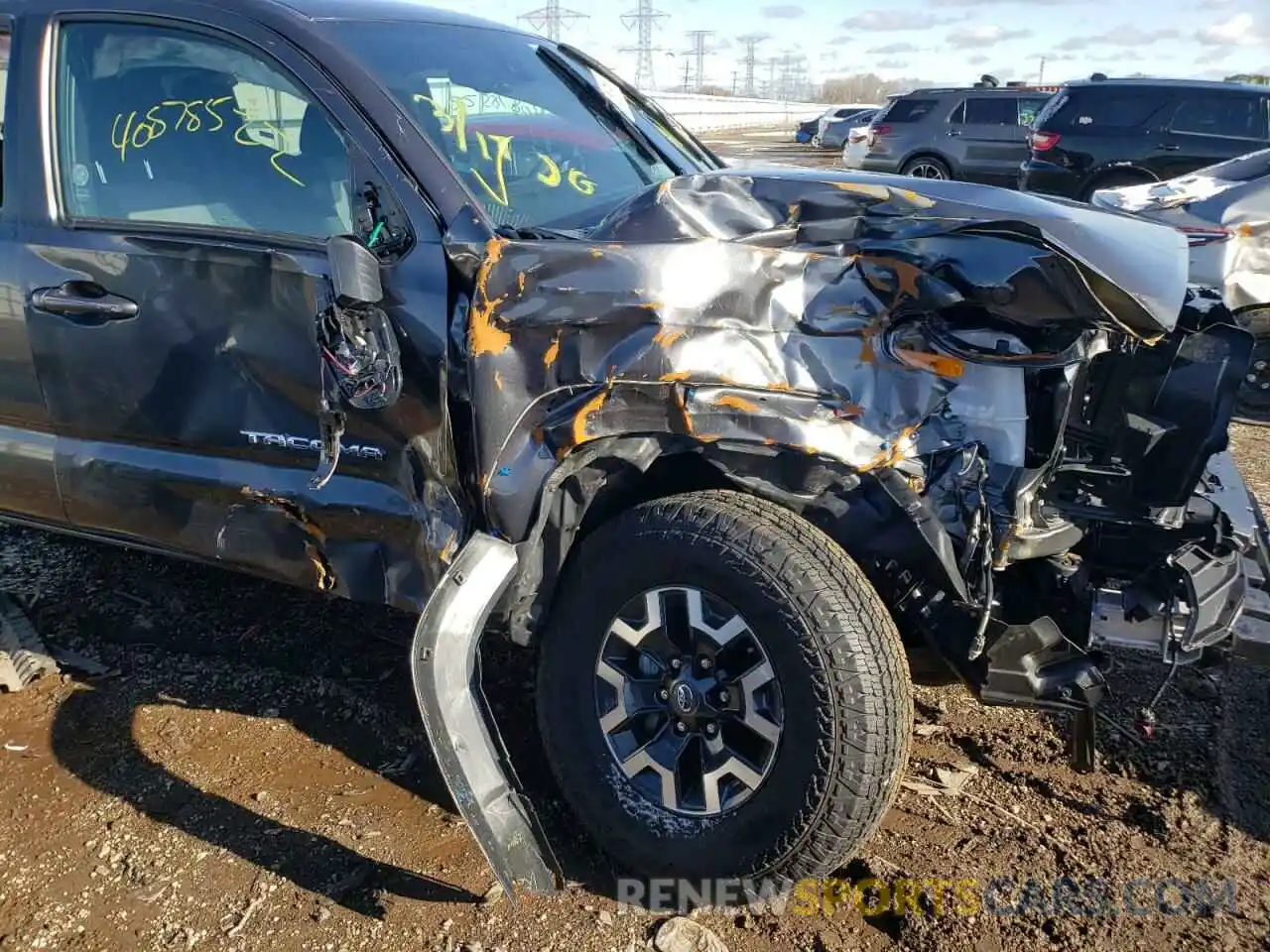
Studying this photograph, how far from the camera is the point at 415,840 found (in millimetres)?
2707

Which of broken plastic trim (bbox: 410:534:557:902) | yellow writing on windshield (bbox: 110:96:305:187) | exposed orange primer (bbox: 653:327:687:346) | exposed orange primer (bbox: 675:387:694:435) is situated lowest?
broken plastic trim (bbox: 410:534:557:902)

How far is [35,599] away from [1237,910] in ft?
13.7

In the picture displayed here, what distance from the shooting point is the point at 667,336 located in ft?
7.70

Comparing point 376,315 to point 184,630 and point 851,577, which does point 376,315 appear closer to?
point 851,577

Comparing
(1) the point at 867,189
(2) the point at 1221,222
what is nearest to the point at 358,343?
(1) the point at 867,189

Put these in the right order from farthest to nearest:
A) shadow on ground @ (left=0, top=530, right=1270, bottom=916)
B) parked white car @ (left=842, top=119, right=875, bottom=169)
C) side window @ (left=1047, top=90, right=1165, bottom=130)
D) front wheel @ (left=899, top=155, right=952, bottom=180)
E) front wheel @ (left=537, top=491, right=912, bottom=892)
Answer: parked white car @ (left=842, top=119, right=875, bottom=169), front wheel @ (left=899, top=155, right=952, bottom=180), side window @ (left=1047, top=90, right=1165, bottom=130), shadow on ground @ (left=0, top=530, right=1270, bottom=916), front wheel @ (left=537, top=491, right=912, bottom=892)

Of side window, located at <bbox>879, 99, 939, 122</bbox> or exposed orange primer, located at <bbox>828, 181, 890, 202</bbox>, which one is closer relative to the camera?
exposed orange primer, located at <bbox>828, 181, 890, 202</bbox>

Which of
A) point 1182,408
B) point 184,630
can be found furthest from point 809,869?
point 184,630

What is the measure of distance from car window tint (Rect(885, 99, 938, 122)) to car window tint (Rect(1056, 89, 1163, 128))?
4140 millimetres

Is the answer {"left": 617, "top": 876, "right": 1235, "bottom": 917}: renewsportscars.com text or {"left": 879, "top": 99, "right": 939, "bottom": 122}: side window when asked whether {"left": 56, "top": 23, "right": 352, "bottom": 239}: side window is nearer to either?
{"left": 617, "top": 876, "right": 1235, "bottom": 917}: renewsportscars.com text

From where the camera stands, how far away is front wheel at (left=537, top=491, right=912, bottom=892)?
2266mm

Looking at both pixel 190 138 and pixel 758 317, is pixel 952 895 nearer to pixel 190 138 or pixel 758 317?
pixel 758 317

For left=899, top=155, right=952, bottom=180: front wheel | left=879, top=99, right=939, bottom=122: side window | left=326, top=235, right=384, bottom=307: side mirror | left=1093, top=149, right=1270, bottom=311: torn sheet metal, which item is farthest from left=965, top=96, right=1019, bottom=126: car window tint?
left=326, top=235, right=384, bottom=307: side mirror

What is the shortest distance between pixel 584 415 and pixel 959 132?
14289 millimetres
